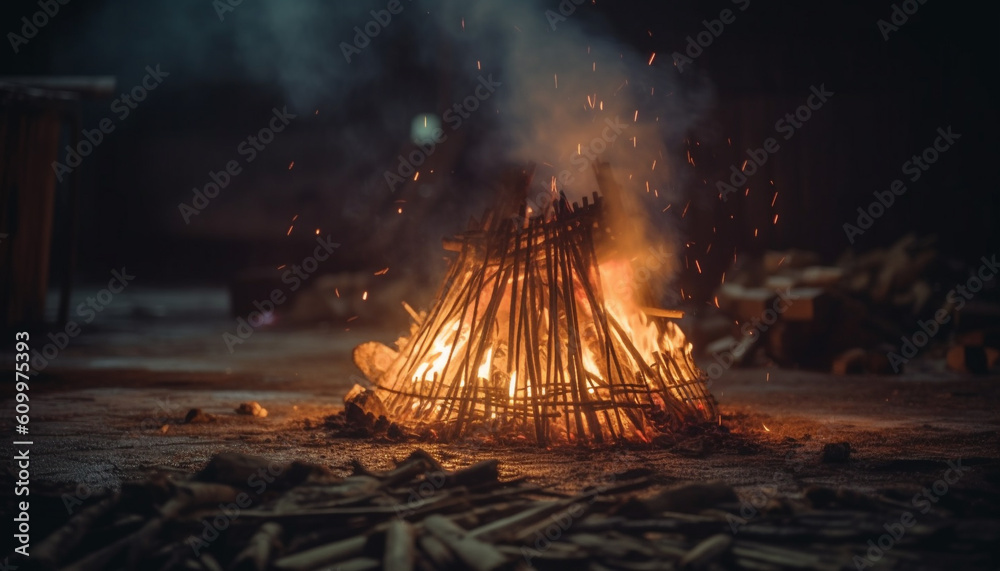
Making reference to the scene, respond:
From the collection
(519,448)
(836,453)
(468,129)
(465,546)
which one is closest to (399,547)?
(465,546)

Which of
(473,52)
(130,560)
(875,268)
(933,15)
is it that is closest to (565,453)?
(130,560)

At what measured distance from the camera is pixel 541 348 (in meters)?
5.88

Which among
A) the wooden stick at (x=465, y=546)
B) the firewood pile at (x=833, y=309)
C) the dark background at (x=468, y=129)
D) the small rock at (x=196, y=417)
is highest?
the dark background at (x=468, y=129)

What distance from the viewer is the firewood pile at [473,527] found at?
3.22m

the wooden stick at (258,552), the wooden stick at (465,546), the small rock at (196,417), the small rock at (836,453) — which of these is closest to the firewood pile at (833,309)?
the small rock at (836,453)

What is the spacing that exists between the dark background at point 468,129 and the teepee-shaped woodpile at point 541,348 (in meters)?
3.65

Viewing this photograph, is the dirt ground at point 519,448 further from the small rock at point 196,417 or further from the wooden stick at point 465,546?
the wooden stick at point 465,546

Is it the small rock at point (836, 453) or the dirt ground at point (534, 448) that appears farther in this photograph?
the small rock at point (836, 453)

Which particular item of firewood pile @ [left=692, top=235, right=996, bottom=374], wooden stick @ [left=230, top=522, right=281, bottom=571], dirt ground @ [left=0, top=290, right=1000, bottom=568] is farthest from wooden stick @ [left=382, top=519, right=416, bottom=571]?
firewood pile @ [left=692, top=235, right=996, bottom=374]

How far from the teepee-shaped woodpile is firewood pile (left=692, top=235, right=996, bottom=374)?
5.54 metres

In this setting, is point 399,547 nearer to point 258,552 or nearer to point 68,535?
point 258,552

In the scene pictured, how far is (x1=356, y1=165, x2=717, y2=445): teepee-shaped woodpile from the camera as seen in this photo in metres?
5.59

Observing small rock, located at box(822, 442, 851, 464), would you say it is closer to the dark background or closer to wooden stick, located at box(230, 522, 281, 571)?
wooden stick, located at box(230, 522, 281, 571)

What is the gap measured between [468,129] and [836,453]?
47.2ft
